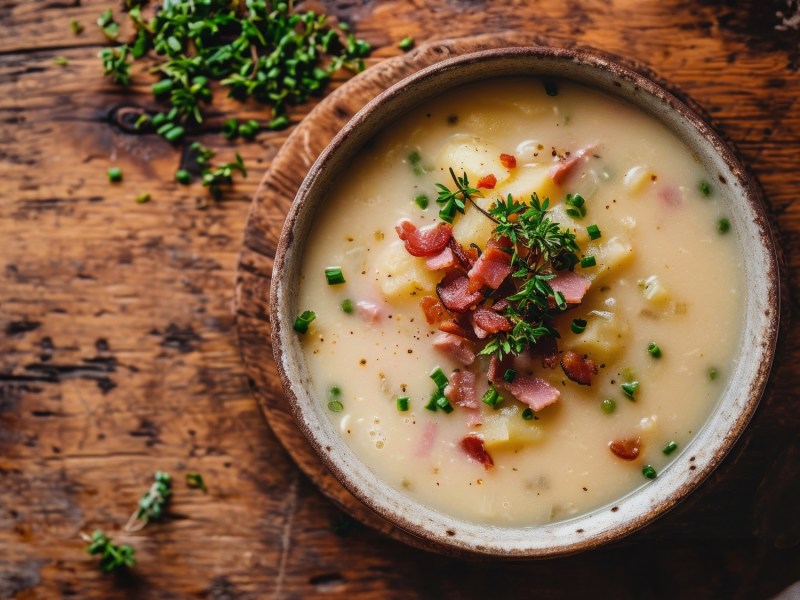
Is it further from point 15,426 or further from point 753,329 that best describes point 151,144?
point 753,329

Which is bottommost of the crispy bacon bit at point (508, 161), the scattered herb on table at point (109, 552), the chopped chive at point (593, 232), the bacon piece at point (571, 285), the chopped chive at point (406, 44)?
the scattered herb on table at point (109, 552)

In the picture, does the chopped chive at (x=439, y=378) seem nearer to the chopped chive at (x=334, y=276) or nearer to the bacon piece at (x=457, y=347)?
the bacon piece at (x=457, y=347)

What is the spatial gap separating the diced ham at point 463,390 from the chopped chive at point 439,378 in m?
0.01

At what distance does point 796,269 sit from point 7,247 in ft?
9.59

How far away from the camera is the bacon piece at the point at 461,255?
99.4 inches

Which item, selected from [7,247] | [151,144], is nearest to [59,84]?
[151,144]

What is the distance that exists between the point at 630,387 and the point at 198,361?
1580 mm

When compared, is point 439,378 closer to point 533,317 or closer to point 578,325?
point 533,317

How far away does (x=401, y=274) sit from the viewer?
2.62 meters

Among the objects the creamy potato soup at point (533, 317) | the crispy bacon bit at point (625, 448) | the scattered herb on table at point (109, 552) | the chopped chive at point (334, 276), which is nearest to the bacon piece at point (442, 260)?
the creamy potato soup at point (533, 317)

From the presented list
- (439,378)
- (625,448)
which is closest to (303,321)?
(439,378)

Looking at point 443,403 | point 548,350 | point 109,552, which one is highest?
point 548,350

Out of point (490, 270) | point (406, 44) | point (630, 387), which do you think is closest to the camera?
point (490, 270)

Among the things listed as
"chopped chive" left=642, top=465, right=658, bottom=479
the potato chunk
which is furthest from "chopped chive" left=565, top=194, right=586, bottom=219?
"chopped chive" left=642, top=465, right=658, bottom=479
